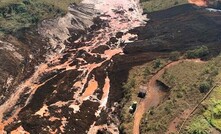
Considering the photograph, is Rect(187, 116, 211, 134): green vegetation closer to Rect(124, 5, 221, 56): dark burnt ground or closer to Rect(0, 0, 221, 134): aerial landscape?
Rect(0, 0, 221, 134): aerial landscape

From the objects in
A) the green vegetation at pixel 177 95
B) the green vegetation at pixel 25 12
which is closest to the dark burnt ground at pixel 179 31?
the green vegetation at pixel 177 95

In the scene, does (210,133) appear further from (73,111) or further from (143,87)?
(73,111)

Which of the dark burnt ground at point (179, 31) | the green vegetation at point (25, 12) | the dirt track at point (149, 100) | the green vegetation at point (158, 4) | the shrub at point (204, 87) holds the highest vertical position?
the green vegetation at point (25, 12)

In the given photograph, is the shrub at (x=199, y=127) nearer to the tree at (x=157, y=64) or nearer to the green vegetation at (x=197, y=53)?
the tree at (x=157, y=64)

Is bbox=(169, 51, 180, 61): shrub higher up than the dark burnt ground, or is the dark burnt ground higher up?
the dark burnt ground

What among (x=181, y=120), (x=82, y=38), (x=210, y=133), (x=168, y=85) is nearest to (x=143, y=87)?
(x=168, y=85)

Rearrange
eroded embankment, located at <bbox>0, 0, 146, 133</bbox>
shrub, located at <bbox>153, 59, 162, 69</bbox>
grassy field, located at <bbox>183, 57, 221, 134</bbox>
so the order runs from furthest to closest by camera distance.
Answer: shrub, located at <bbox>153, 59, 162, 69</bbox> < eroded embankment, located at <bbox>0, 0, 146, 133</bbox> < grassy field, located at <bbox>183, 57, 221, 134</bbox>

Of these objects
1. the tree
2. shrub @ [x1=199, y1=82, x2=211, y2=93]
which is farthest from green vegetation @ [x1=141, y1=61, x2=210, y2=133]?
the tree
